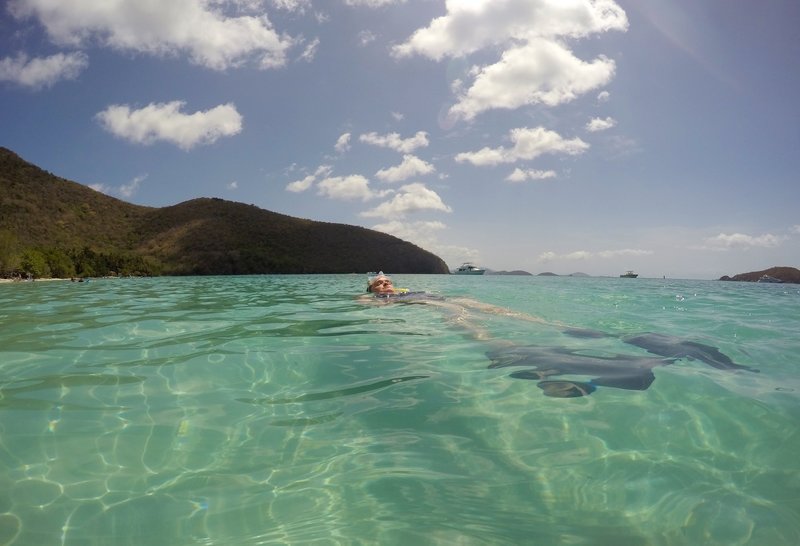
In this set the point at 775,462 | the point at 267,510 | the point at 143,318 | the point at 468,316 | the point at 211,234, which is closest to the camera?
the point at 267,510

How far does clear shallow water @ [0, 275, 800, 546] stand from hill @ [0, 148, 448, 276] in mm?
46351

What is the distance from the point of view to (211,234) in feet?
338

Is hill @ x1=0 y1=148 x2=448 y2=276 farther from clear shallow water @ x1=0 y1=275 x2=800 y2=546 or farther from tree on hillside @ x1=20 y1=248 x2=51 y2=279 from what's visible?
clear shallow water @ x1=0 y1=275 x2=800 y2=546

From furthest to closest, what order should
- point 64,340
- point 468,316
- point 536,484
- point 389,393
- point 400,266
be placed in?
point 400,266, point 468,316, point 64,340, point 389,393, point 536,484

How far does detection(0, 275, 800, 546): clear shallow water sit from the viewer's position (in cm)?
239

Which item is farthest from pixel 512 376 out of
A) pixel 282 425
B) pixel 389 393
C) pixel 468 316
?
pixel 468 316

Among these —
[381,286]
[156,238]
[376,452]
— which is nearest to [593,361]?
[376,452]

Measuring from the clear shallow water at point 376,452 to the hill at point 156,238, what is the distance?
46.4 m

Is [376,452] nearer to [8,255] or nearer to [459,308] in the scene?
[459,308]

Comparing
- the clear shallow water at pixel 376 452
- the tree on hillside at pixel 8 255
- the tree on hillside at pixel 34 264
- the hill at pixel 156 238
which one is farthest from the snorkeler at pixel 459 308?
the hill at pixel 156 238

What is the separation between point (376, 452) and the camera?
3197mm

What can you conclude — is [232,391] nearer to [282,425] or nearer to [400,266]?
[282,425]

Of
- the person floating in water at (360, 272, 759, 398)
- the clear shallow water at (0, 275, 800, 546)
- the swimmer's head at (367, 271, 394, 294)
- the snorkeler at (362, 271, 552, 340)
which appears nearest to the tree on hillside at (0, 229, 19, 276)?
the snorkeler at (362, 271, 552, 340)

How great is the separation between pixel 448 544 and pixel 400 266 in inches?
5509
